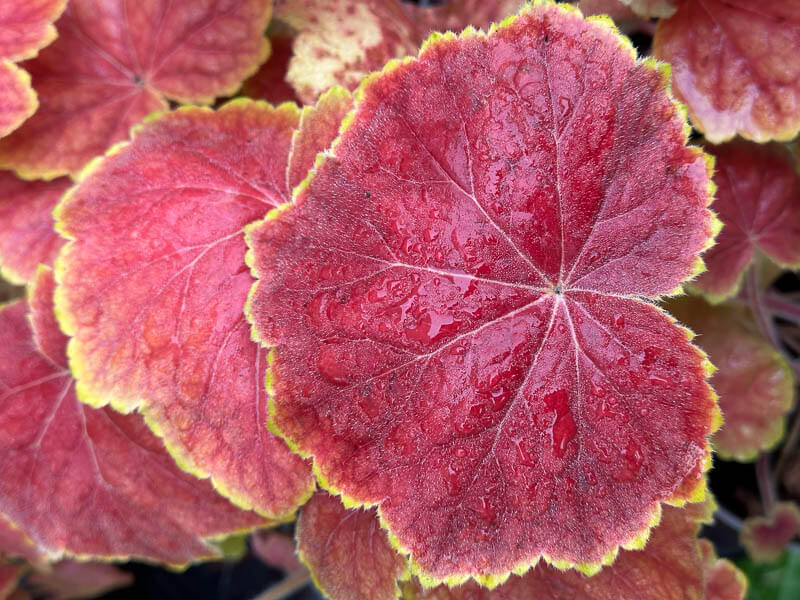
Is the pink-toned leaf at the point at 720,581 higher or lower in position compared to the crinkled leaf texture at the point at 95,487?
higher

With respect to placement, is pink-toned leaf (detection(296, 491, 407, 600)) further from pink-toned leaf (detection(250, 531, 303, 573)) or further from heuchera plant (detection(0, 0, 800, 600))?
pink-toned leaf (detection(250, 531, 303, 573))

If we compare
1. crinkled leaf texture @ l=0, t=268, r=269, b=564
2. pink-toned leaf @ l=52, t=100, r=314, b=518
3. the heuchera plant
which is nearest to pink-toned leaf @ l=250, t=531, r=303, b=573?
the heuchera plant

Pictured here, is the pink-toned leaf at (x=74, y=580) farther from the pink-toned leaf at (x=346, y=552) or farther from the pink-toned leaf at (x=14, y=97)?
the pink-toned leaf at (x=14, y=97)

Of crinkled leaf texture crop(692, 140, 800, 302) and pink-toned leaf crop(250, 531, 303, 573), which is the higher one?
crinkled leaf texture crop(692, 140, 800, 302)

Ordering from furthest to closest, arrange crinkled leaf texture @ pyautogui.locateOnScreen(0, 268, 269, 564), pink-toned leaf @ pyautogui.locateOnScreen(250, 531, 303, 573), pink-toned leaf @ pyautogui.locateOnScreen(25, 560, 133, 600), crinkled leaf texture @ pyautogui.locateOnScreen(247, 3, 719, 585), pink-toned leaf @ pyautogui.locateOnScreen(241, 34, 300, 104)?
pink-toned leaf @ pyautogui.locateOnScreen(25, 560, 133, 600) < pink-toned leaf @ pyautogui.locateOnScreen(250, 531, 303, 573) < pink-toned leaf @ pyautogui.locateOnScreen(241, 34, 300, 104) < crinkled leaf texture @ pyautogui.locateOnScreen(0, 268, 269, 564) < crinkled leaf texture @ pyautogui.locateOnScreen(247, 3, 719, 585)

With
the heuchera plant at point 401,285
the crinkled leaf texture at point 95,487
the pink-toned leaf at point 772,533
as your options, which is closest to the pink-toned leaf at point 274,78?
the heuchera plant at point 401,285

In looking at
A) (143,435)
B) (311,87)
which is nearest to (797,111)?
(311,87)

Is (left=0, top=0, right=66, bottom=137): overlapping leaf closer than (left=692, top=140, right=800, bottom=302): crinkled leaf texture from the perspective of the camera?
Yes

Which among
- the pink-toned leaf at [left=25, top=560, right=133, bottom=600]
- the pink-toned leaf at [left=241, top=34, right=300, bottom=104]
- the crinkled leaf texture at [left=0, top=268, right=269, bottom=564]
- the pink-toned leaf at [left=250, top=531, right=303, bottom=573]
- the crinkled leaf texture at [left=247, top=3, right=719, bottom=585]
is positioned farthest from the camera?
the pink-toned leaf at [left=25, top=560, right=133, bottom=600]
